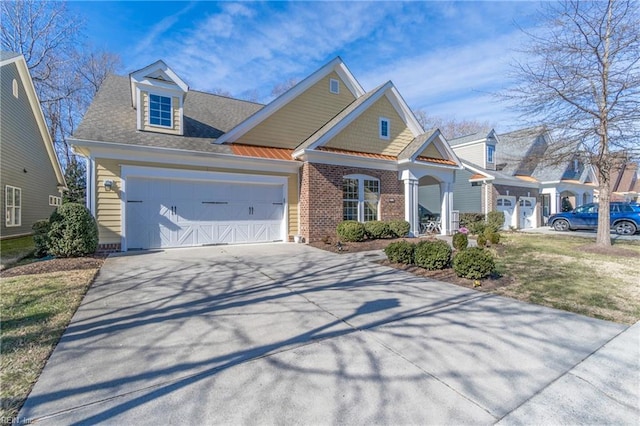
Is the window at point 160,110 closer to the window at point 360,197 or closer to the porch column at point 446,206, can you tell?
the window at point 360,197

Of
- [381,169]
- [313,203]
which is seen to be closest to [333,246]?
[313,203]

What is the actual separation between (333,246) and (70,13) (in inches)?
939

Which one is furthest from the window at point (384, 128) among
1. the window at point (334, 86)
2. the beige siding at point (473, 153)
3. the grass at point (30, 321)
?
the grass at point (30, 321)

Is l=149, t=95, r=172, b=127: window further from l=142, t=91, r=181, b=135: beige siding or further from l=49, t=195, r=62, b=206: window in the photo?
l=49, t=195, r=62, b=206: window

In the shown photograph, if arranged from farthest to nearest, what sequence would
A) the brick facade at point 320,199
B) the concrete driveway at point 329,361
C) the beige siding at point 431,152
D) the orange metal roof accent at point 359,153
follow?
the beige siding at point 431,152
the orange metal roof accent at point 359,153
the brick facade at point 320,199
the concrete driveway at point 329,361

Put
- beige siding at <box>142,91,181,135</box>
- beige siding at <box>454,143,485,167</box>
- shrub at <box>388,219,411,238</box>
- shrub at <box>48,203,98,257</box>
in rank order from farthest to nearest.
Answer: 1. beige siding at <box>454,143,485,167</box>
2. shrub at <box>388,219,411,238</box>
3. beige siding at <box>142,91,181,135</box>
4. shrub at <box>48,203,98,257</box>

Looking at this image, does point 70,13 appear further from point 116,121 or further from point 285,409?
point 285,409

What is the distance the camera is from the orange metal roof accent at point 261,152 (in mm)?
10898

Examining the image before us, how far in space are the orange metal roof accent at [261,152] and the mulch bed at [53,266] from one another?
17.5 ft

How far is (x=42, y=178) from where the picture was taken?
1602 centimetres

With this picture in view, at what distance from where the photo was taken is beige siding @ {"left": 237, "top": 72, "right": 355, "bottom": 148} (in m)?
12.0

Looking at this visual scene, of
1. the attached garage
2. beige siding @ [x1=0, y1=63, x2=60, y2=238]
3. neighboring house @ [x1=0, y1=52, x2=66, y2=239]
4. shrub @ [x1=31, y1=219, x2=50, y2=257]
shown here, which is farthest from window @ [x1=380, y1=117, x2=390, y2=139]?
beige siding @ [x1=0, y1=63, x2=60, y2=238]

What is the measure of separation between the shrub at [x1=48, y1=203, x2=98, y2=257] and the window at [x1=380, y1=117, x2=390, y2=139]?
443 inches

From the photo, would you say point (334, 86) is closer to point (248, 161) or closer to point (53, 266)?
point (248, 161)
